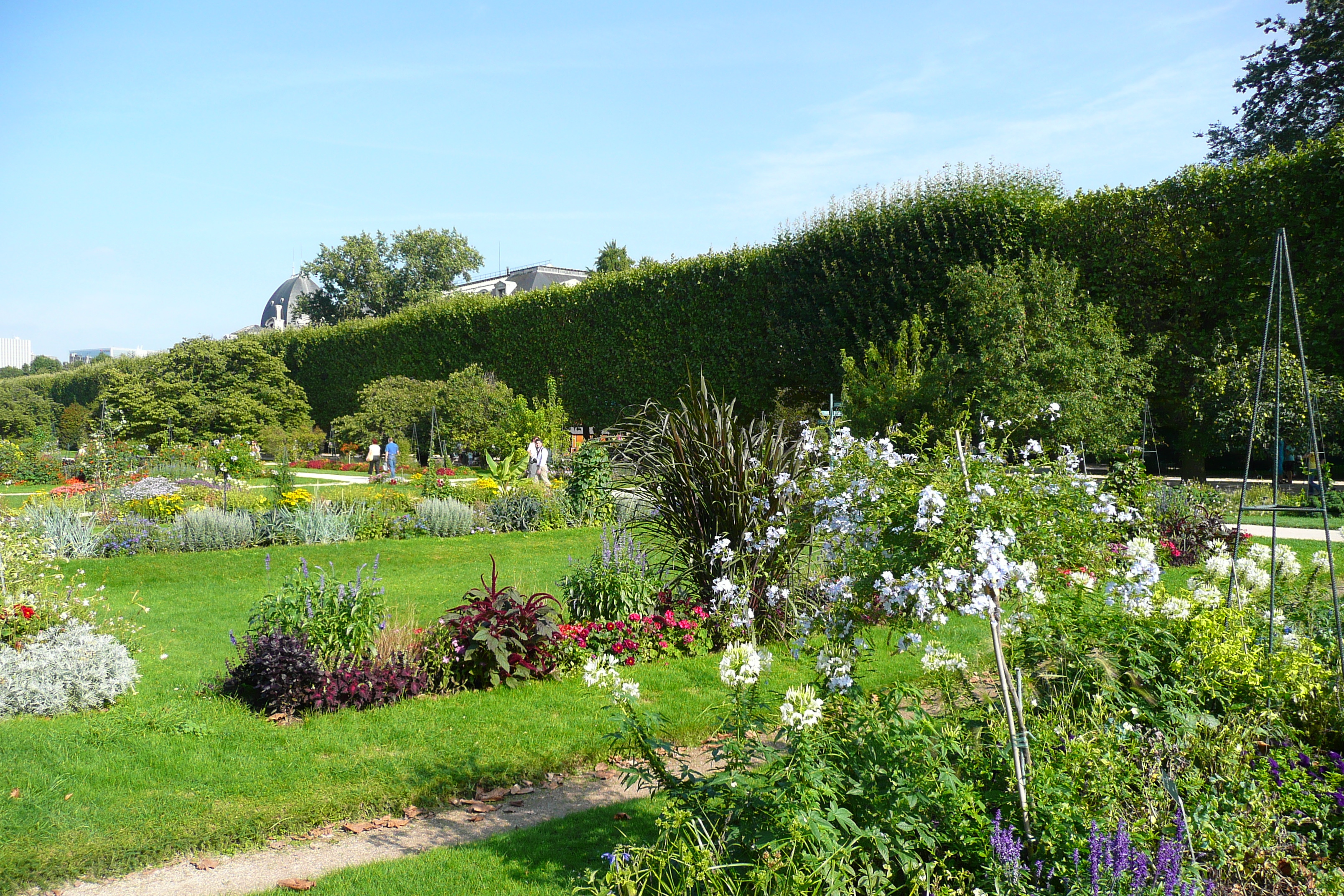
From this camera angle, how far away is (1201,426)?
53.7ft

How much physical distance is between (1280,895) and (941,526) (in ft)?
5.16

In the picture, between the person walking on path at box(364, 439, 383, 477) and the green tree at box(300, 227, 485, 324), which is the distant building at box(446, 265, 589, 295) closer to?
the green tree at box(300, 227, 485, 324)

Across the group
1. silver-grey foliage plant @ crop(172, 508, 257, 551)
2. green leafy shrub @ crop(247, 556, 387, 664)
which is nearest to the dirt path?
green leafy shrub @ crop(247, 556, 387, 664)

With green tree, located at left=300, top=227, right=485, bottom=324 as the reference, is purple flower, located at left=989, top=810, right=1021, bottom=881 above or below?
below

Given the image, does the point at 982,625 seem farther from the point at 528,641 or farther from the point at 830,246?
the point at 830,246

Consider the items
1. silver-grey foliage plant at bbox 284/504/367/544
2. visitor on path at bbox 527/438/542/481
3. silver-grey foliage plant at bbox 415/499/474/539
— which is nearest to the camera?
silver-grey foliage plant at bbox 284/504/367/544

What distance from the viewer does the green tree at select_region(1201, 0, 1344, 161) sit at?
20.3 metres

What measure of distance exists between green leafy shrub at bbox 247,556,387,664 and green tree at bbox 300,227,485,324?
4662 cm

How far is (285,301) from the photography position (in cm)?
6775

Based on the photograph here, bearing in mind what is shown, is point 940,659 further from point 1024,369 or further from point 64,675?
point 1024,369

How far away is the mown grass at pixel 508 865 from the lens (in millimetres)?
3129

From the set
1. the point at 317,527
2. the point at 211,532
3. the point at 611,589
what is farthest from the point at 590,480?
the point at 611,589

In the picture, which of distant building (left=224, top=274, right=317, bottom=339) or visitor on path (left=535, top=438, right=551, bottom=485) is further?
distant building (left=224, top=274, right=317, bottom=339)

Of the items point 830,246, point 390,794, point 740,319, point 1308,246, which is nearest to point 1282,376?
point 1308,246
